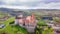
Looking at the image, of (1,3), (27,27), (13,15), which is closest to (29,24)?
(27,27)

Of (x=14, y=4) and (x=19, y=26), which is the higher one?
(x=14, y=4)

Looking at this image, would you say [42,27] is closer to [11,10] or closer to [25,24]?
[25,24]

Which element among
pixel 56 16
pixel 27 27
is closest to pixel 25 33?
pixel 27 27

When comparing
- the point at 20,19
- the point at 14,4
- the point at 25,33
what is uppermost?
Result: the point at 14,4

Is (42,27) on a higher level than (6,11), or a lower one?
lower

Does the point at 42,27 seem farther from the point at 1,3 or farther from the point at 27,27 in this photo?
the point at 1,3
